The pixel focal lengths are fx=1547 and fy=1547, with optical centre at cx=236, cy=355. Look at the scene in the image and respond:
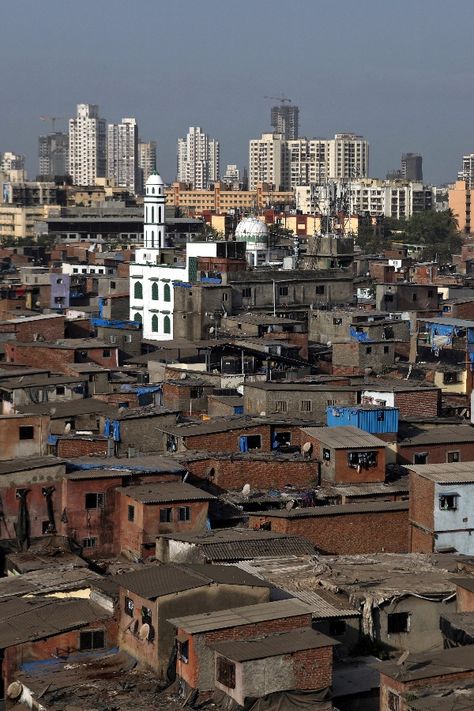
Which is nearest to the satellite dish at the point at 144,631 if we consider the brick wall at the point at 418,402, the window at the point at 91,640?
the window at the point at 91,640

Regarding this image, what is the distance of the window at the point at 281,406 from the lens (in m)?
20.6

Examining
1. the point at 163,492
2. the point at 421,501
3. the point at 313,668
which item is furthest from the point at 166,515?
the point at 313,668

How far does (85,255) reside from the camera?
51.3 m

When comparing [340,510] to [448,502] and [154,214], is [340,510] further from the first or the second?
[154,214]

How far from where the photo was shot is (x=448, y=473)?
15.8 meters

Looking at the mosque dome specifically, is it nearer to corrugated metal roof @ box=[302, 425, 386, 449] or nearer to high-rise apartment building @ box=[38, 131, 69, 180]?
corrugated metal roof @ box=[302, 425, 386, 449]

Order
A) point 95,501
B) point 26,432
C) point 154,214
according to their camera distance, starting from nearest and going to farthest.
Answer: point 95,501 < point 26,432 < point 154,214

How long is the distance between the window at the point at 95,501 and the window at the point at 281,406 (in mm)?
4726

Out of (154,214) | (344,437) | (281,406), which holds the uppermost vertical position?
(154,214)

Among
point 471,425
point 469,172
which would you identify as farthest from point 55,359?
point 469,172

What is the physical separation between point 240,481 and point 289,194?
7572 cm

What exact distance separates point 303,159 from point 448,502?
98.4 metres

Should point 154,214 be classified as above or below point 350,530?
above

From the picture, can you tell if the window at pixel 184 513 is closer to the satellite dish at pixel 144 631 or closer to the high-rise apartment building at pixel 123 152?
the satellite dish at pixel 144 631
